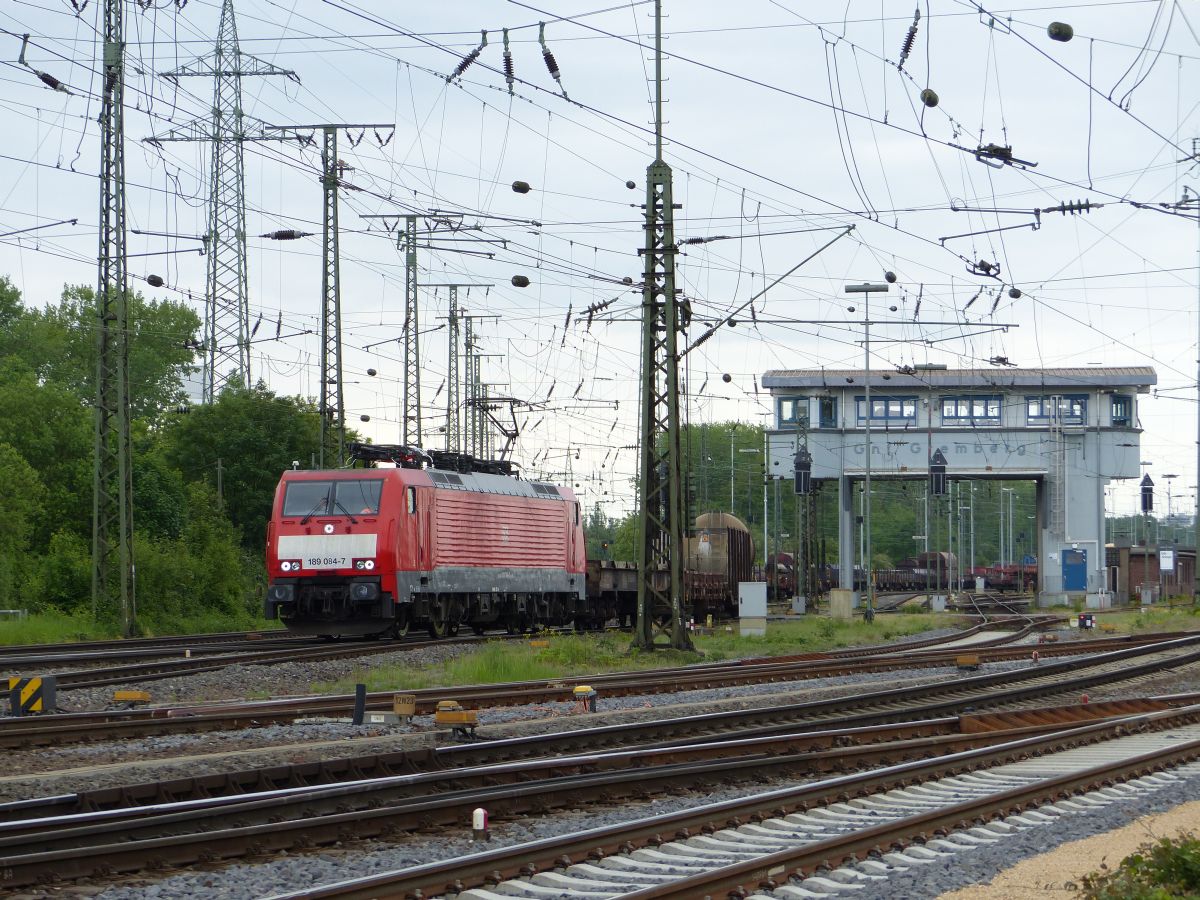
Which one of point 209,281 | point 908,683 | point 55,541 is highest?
point 209,281

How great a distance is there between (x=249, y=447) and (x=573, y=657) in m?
33.6

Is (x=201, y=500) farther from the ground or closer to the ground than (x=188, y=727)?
farther from the ground

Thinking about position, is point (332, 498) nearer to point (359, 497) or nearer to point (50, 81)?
point (359, 497)

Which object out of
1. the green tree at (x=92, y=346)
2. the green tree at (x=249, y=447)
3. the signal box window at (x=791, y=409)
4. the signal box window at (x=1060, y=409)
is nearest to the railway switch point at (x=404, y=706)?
the green tree at (x=249, y=447)

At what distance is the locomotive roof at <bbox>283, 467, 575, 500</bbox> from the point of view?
1205 inches

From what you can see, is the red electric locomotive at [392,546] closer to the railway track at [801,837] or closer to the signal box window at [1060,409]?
the railway track at [801,837]

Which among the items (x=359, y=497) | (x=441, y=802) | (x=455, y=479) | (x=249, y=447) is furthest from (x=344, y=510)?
(x=249, y=447)

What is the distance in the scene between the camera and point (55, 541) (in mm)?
39625

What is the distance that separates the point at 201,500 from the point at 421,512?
17610 mm

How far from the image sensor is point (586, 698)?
19.3m

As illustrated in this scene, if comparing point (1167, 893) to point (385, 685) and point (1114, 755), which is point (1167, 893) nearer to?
point (1114, 755)

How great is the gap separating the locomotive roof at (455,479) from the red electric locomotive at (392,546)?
4 centimetres

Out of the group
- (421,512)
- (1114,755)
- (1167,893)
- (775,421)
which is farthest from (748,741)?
(775,421)

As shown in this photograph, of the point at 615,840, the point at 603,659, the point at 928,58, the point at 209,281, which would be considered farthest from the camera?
Result: the point at 209,281
